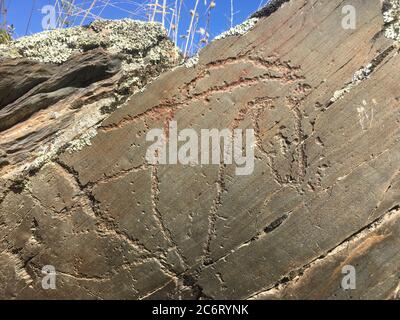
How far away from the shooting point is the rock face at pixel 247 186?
1.88m

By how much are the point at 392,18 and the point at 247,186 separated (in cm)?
82

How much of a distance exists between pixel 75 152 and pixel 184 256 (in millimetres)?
614

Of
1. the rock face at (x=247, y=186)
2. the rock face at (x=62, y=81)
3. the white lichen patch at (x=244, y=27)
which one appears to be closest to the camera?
the rock face at (x=247, y=186)

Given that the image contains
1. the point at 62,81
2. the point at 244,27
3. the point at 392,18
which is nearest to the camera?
the point at 392,18

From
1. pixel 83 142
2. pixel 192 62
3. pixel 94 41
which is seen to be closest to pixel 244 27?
pixel 192 62

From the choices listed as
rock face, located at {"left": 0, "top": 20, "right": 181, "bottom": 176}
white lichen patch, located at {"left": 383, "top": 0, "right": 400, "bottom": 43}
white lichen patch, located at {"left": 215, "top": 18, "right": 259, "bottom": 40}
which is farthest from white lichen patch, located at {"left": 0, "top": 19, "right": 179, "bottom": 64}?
white lichen patch, located at {"left": 383, "top": 0, "right": 400, "bottom": 43}

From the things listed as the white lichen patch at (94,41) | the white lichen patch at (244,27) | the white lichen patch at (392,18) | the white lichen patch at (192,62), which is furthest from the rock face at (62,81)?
the white lichen patch at (392,18)

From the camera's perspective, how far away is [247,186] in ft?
6.41

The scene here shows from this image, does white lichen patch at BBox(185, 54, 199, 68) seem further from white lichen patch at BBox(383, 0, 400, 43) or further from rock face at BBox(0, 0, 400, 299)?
white lichen patch at BBox(383, 0, 400, 43)

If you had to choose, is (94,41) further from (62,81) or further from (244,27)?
(244,27)

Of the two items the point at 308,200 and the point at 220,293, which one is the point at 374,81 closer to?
the point at 308,200

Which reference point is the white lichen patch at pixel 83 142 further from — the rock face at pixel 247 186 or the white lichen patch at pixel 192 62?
the white lichen patch at pixel 192 62

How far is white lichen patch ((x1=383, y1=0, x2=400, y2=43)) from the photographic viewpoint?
190 cm

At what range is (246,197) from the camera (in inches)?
77.1
